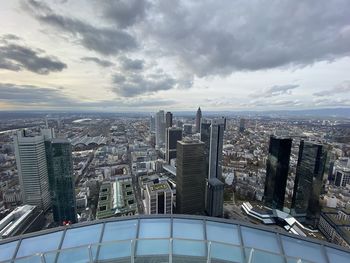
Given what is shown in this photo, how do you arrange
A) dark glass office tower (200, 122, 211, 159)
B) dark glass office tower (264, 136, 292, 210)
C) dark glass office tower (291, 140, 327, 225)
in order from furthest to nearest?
dark glass office tower (200, 122, 211, 159)
dark glass office tower (264, 136, 292, 210)
dark glass office tower (291, 140, 327, 225)

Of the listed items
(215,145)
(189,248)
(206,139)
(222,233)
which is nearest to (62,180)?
(189,248)

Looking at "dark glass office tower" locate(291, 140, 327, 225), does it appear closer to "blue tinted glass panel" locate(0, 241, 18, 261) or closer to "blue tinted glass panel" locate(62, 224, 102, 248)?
"blue tinted glass panel" locate(62, 224, 102, 248)

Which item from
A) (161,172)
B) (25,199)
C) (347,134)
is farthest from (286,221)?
(347,134)

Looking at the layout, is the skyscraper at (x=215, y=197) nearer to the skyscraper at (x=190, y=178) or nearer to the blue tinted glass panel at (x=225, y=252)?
the skyscraper at (x=190, y=178)

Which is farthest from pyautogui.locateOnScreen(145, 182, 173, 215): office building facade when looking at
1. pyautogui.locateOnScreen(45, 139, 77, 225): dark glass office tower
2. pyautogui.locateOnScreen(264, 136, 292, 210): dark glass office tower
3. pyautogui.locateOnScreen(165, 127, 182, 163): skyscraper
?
pyautogui.locateOnScreen(165, 127, 182, 163): skyscraper

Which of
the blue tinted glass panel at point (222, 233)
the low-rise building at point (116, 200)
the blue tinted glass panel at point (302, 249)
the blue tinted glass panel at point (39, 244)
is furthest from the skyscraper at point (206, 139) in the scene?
the blue tinted glass panel at point (39, 244)
